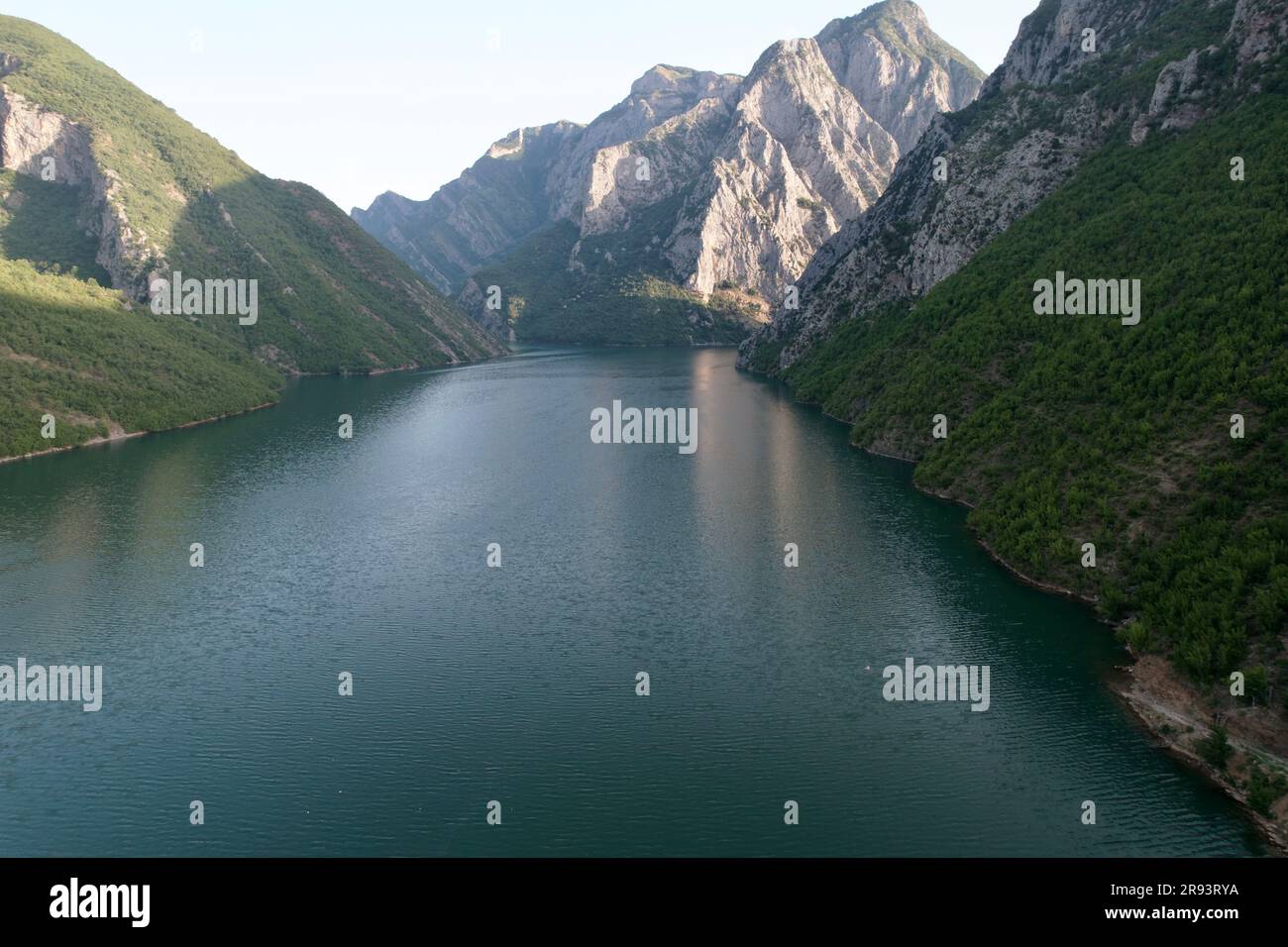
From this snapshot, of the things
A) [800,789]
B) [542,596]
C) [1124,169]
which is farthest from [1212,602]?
[1124,169]

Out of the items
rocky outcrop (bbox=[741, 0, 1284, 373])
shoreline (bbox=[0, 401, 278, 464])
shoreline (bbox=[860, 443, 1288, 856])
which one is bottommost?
shoreline (bbox=[860, 443, 1288, 856])

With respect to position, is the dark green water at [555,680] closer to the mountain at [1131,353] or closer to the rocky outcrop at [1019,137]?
the mountain at [1131,353]

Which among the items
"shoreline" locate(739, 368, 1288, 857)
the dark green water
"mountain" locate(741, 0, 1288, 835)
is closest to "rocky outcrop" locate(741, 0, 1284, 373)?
"mountain" locate(741, 0, 1288, 835)

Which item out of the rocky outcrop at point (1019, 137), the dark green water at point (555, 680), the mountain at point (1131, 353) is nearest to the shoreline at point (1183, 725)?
the mountain at point (1131, 353)

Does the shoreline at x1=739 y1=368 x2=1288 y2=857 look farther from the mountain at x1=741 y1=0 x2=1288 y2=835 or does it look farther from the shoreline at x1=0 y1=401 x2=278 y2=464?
the shoreline at x1=0 y1=401 x2=278 y2=464

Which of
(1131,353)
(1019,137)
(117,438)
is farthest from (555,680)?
(1019,137)

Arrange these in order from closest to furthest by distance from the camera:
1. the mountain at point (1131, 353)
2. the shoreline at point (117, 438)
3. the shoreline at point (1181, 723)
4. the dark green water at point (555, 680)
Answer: the shoreline at point (1181, 723) < the dark green water at point (555, 680) < the mountain at point (1131, 353) < the shoreline at point (117, 438)
